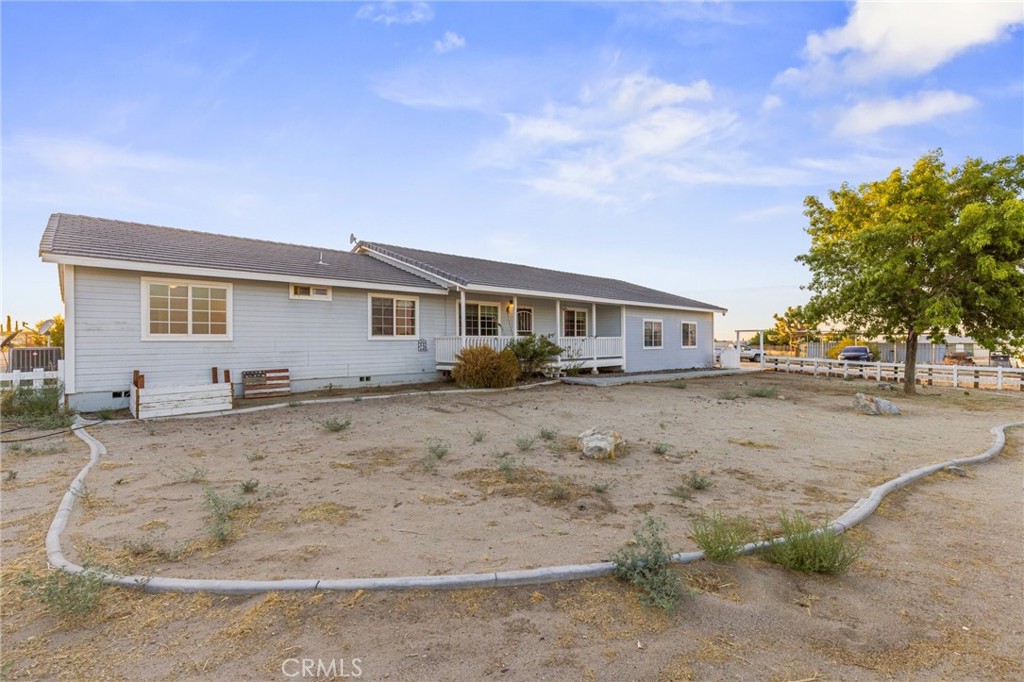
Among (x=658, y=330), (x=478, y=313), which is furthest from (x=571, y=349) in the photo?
(x=658, y=330)

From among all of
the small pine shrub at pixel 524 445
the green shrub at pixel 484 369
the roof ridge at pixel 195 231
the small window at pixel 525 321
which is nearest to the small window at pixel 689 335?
the small window at pixel 525 321

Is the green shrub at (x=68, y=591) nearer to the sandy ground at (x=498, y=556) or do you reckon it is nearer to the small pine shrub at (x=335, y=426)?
the sandy ground at (x=498, y=556)

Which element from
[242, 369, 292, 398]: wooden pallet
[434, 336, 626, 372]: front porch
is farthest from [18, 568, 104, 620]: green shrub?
[434, 336, 626, 372]: front porch

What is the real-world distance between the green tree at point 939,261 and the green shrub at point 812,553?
44.2 ft

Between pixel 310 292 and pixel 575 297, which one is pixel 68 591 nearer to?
pixel 310 292

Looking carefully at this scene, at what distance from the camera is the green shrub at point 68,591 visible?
247 centimetres

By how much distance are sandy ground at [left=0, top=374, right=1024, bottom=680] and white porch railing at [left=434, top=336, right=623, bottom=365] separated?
22.0ft

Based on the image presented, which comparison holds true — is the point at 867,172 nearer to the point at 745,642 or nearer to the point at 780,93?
the point at 780,93

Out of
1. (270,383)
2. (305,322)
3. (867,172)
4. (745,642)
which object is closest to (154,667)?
(745,642)

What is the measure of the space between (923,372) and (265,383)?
78.1 feet

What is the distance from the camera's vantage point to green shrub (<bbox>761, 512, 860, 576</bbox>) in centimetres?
307

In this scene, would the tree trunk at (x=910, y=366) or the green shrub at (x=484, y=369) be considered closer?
the green shrub at (x=484, y=369)

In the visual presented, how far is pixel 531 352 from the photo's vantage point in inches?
566

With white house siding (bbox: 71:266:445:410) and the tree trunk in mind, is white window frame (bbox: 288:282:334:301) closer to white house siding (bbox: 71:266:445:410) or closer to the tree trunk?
white house siding (bbox: 71:266:445:410)
